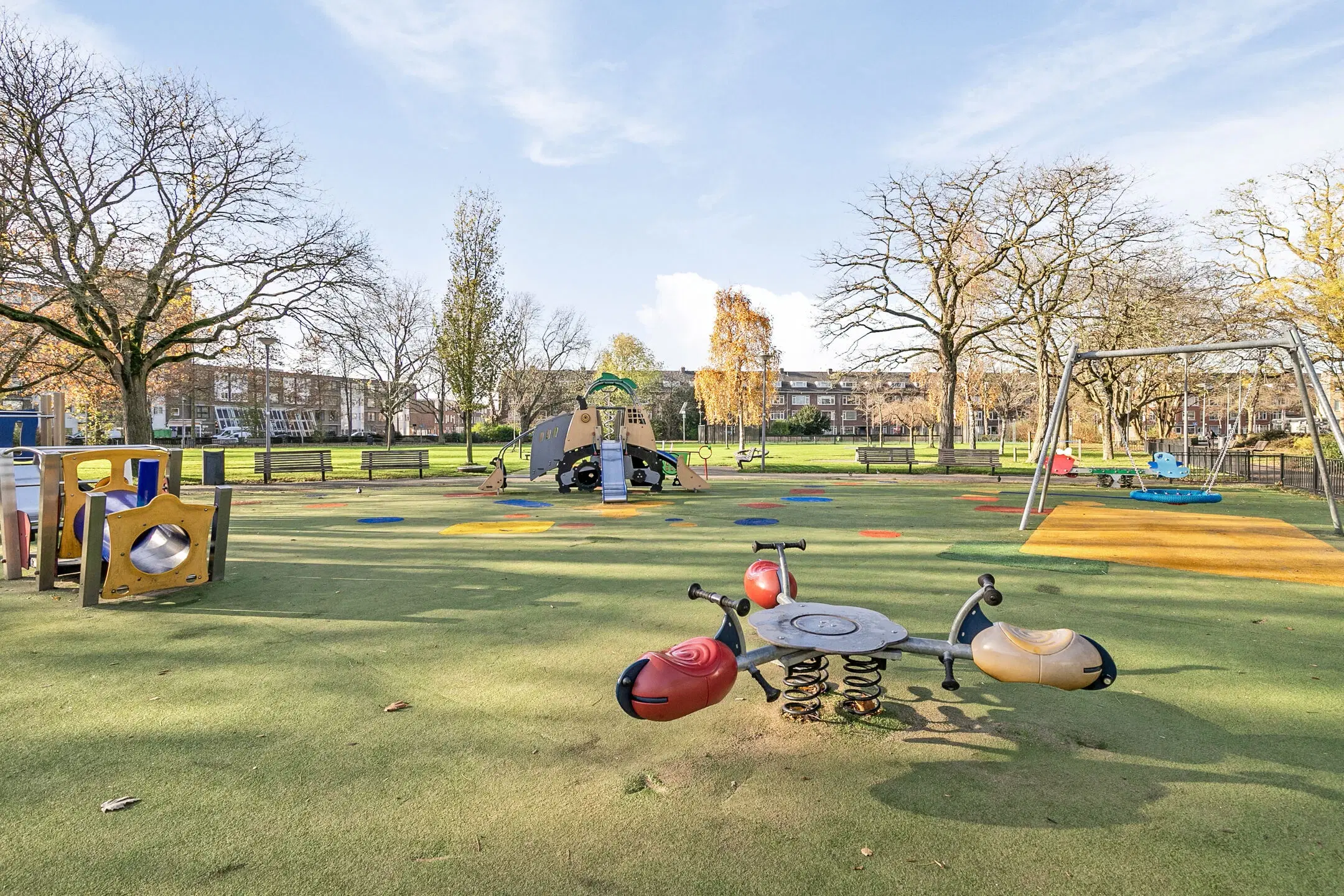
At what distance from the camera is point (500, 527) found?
12.3 metres

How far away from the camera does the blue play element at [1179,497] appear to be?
1402cm

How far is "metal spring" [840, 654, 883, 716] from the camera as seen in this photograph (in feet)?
13.1

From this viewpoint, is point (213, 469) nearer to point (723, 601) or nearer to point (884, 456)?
point (723, 601)

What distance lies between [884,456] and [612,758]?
2727 centimetres

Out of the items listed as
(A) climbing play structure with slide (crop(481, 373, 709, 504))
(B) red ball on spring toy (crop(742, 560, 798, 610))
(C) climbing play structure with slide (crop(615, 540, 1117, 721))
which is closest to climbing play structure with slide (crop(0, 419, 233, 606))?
(B) red ball on spring toy (crop(742, 560, 798, 610))

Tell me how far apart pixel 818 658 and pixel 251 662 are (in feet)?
13.2

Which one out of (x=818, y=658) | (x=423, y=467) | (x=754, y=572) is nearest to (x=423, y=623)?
(x=754, y=572)

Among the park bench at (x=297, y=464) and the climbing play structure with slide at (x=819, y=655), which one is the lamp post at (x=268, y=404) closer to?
the park bench at (x=297, y=464)

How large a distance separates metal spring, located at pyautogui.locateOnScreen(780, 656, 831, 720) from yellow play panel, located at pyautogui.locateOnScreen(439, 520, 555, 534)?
802cm

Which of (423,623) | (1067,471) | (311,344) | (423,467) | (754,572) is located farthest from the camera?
(423,467)

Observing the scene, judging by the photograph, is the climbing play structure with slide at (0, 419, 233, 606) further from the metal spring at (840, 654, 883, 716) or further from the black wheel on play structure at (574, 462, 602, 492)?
the black wheel on play structure at (574, 462, 602, 492)

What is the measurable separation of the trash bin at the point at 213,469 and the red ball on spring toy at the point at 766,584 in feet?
63.2

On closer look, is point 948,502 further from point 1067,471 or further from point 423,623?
point 423,623

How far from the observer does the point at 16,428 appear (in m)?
12.4
